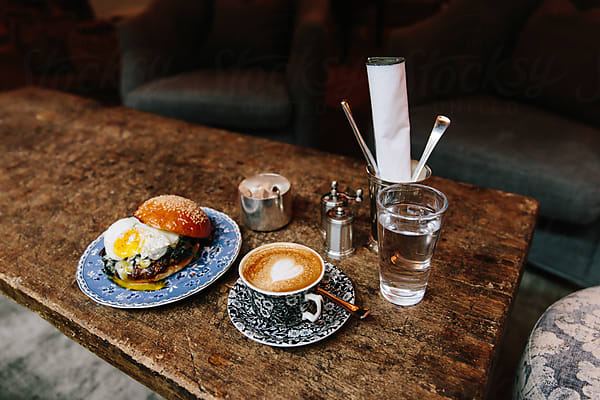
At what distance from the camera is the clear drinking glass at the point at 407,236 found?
564mm

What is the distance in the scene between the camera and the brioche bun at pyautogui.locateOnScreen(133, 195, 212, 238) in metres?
0.65

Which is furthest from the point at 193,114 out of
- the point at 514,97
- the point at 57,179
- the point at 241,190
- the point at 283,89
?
the point at 514,97

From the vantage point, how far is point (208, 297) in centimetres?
64

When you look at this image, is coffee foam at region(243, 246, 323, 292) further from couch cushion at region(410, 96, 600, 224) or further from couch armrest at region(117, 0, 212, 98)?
couch armrest at region(117, 0, 212, 98)

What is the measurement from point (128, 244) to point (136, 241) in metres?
0.01

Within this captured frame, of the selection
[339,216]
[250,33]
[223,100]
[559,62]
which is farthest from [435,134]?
[250,33]

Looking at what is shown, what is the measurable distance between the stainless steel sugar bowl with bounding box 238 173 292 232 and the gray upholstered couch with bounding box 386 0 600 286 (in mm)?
368

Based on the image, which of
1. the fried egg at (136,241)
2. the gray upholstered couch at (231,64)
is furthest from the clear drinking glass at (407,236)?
the gray upholstered couch at (231,64)

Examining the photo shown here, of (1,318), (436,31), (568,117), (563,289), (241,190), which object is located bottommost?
(563,289)

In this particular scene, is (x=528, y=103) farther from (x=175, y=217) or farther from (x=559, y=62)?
(x=175, y=217)

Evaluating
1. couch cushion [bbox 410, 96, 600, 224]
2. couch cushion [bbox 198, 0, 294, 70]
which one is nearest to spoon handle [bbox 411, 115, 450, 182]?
couch cushion [bbox 410, 96, 600, 224]

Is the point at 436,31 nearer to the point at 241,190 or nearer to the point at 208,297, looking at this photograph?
the point at 241,190

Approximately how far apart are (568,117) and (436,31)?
0.60 meters

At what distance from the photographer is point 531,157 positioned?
125 centimetres
